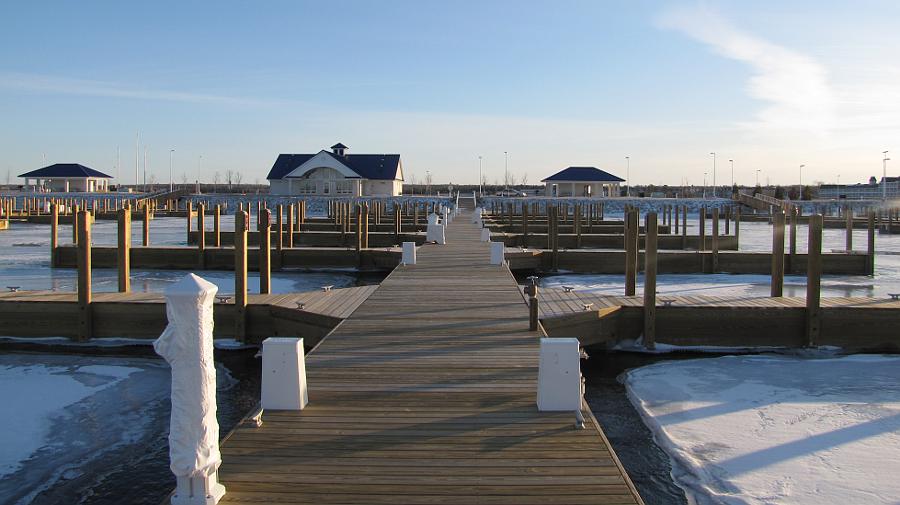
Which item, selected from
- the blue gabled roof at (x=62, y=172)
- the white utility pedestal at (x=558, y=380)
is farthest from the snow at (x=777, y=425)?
the blue gabled roof at (x=62, y=172)

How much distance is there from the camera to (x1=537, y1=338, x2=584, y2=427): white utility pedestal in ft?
21.1

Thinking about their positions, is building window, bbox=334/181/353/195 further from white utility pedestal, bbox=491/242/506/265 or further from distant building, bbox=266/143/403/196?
white utility pedestal, bbox=491/242/506/265

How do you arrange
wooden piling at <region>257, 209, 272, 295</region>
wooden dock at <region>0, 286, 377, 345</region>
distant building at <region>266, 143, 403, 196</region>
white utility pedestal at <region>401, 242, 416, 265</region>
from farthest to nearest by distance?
distant building at <region>266, 143, 403, 196</region>
white utility pedestal at <region>401, 242, 416, 265</region>
wooden piling at <region>257, 209, 272, 295</region>
wooden dock at <region>0, 286, 377, 345</region>

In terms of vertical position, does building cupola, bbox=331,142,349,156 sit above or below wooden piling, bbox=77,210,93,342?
above

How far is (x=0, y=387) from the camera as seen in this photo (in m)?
10.6

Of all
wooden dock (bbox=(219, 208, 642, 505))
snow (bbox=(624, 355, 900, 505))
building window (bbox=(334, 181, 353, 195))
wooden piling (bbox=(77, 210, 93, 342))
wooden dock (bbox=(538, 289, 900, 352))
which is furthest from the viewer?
building window (bbox=(334, 181, 353, 195))

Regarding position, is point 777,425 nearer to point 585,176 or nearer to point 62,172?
point 585,176

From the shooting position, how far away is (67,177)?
288 ft

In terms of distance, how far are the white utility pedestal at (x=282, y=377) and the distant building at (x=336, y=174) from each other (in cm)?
6937

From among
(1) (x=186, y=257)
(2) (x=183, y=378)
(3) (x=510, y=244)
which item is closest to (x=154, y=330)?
(2) (x=183, y=378)

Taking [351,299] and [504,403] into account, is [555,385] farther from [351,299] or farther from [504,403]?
[351,299]

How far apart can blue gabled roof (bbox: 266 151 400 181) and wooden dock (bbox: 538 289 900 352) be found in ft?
217

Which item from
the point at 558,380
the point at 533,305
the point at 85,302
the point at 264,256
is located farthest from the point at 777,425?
the point at 85,302

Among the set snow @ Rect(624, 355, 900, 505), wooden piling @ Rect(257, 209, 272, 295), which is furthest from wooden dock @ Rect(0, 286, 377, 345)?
snow @ Rect(624, 355, 900, 505)
